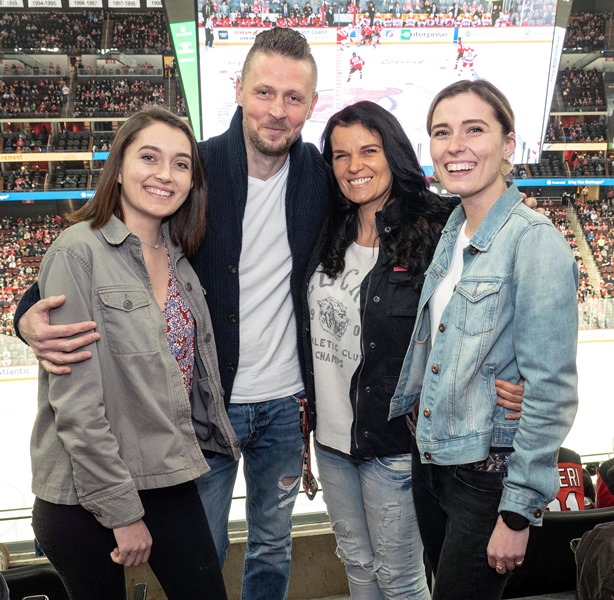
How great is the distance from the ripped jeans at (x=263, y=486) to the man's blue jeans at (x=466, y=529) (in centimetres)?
45

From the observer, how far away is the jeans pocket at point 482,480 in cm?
121

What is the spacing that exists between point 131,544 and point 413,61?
A: 2.46 metres

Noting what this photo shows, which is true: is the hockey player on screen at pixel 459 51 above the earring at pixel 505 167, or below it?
above

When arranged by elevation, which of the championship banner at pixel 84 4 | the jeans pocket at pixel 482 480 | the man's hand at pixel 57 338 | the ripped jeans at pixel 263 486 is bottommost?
the ripped jeans at pixel 263 486

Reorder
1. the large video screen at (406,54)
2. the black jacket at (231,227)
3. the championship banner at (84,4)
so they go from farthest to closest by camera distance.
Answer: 1. the large video screen at (406,54)
2. the championship banner at (84,4)
3. the black jacket at (231,227)

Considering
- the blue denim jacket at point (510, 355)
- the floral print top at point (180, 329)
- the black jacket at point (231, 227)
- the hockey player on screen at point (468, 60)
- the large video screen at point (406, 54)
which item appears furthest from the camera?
the hockey player on screen at point (468, 60)

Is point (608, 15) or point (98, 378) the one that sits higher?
point (608, 15)

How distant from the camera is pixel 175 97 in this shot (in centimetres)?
275

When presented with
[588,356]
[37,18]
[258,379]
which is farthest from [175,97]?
[588,356]

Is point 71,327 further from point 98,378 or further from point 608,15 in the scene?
point 608,15

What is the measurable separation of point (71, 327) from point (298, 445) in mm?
761

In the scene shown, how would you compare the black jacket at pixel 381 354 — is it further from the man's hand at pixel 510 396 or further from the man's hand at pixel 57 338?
the man's hand at pixel 57 338

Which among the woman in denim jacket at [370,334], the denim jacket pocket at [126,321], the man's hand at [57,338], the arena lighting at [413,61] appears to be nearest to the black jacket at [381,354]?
the woman in denim jacket at [370,334]

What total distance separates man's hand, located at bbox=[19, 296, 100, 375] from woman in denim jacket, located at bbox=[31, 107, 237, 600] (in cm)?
2
